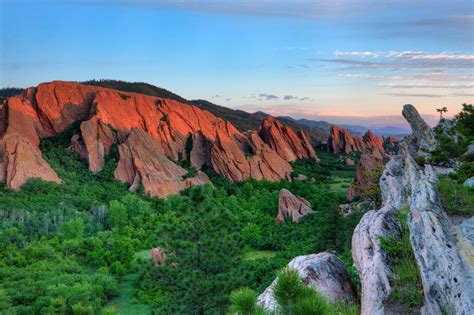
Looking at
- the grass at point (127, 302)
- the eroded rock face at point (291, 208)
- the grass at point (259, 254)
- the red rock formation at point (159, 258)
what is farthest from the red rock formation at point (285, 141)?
the red rock formation at point (159, 258)

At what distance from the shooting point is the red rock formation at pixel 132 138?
69.8 metres

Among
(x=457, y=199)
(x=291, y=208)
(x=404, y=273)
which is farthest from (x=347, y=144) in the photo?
(x=404, y=273)

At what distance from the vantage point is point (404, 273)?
992 cm

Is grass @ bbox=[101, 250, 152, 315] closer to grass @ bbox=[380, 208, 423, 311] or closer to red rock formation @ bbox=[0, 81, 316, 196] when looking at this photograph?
grass @ bbox=[380, 208, 423, 311]

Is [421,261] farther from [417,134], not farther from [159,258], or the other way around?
[417,134]

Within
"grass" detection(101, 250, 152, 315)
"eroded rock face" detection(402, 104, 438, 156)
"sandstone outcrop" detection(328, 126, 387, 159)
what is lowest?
"grass" detection(101, 250, 152, 315)

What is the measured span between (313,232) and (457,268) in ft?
127

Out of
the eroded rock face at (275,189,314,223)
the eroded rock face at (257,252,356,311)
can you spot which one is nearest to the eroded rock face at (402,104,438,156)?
the eroded rock face at (257,252,356,311)

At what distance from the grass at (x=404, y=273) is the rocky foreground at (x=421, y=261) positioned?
0.41ft

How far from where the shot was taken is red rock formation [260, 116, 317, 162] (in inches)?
4365

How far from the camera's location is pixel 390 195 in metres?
16.7

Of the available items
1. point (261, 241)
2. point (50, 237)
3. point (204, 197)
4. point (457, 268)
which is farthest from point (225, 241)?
point (50, 237)

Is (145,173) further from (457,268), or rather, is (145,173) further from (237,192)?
(457,268)

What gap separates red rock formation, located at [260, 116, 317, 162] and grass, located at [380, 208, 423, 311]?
322 feet
